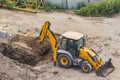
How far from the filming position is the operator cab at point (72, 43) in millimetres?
20547

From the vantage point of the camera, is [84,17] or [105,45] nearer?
[105,45]

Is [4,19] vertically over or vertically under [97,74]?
over

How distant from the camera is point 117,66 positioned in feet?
69.5

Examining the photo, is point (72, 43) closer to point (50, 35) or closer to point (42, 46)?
point (50, 35)

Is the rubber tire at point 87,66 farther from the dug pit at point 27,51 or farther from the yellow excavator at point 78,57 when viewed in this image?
the dug pit at point 27,51

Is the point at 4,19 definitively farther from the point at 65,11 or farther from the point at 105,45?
the point at 105,45

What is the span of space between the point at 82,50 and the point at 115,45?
394 centimetres

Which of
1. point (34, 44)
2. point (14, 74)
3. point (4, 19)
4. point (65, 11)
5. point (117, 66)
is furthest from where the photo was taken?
point (65, 11)

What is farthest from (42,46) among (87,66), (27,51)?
(87,66)

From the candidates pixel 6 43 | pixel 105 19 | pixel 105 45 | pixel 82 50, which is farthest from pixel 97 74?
pixel 105 19

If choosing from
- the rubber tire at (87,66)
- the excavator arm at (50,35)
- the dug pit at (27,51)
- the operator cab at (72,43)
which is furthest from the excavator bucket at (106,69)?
the dug pit at (27,51)

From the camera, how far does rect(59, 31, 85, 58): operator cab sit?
20547 mm

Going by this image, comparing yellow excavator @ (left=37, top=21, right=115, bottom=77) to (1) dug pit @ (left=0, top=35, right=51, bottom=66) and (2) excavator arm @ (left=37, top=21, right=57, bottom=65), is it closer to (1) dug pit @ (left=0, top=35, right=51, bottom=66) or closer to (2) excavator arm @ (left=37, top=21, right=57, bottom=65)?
(2) excavator arm @ (left=37, top=21, right=57, bottom=65)

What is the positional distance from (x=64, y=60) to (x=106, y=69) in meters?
2.29
